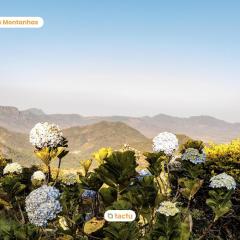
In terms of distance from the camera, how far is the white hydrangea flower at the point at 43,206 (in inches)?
188

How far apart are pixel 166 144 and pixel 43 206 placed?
2175 millimetres

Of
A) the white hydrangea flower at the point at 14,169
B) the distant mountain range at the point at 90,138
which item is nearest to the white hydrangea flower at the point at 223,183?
the white hydrangea flower at the point at 14,169

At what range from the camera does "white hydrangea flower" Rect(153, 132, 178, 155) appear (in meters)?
6.43

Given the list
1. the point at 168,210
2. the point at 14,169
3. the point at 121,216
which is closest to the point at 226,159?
the point at 14,169

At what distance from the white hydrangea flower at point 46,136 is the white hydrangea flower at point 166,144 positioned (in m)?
1.26

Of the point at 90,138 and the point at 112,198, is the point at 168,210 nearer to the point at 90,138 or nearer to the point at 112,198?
the point at 112,198

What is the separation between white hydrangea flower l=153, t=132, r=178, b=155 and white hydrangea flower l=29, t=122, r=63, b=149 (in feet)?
4.13

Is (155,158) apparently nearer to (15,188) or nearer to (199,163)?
(199,163)

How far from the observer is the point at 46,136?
258 inches

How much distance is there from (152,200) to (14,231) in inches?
52.7

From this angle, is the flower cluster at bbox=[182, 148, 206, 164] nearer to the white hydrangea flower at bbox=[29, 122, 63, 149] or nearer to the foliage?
the white hydrangea flower at bbox=[29, 122, 63, 149]

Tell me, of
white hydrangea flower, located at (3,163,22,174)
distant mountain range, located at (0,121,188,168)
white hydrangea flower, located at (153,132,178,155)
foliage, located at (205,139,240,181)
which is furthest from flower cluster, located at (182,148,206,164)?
distant mountain range, located at (0,121,188,168)

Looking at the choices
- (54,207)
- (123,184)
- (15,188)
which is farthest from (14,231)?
(15,188)

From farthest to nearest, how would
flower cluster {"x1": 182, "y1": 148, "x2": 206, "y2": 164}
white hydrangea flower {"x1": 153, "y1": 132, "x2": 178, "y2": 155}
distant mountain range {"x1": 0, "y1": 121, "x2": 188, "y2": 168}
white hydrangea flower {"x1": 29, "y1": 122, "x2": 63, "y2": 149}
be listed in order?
distant mountain range {"x1": 0, "y1": 121, "x2": 188, "y2": 168} → white hydrangea flower {"x1": 29, "y1": 122, "x2": 63, "y2": 149} → white hydrangea flower {"x1": 153, "y1": 132, "x2": 178, "y2": 155} → flower cluster {"x1": 182, "y1": 148, "x2": 206, "y2": 164}
